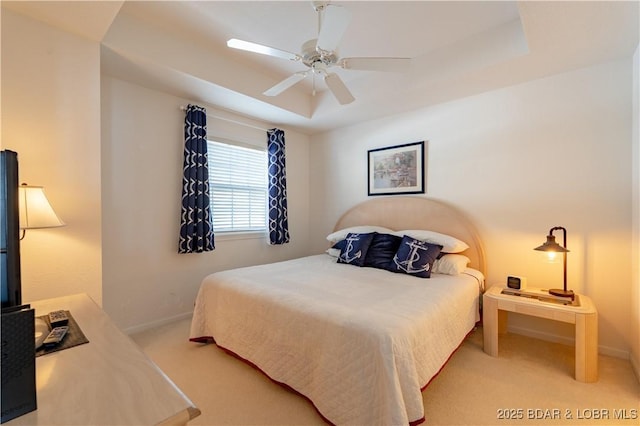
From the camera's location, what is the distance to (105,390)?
75 centimetres

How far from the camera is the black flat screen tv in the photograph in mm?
776

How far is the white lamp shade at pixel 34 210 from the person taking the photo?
4.93ft

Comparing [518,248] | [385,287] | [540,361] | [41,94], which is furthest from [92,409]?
[518,248]

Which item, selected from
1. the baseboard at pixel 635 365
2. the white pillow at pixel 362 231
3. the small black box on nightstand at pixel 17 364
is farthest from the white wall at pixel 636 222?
the small black box on nightstand at pixel 17 364

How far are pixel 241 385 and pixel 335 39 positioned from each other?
2.36 meters

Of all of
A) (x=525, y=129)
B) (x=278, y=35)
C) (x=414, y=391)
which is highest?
(x=278, y=35)

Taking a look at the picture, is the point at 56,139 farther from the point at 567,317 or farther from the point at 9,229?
the point at 567,317

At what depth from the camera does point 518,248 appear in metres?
2.78

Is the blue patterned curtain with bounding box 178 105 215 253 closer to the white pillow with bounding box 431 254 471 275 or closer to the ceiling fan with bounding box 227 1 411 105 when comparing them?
the ceiling fan with bounding box 227 1 411 105

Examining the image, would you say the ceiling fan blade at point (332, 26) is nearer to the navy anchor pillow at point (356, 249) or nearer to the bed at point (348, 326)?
the bed at point (348, 326)

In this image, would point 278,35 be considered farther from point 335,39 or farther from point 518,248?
point 518,248

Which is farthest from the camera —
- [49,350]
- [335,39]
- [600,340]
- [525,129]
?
[525,129]

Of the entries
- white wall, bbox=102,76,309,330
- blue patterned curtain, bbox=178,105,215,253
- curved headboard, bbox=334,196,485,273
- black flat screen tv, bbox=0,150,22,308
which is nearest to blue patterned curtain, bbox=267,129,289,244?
white wall, bbox=102,76,309,330

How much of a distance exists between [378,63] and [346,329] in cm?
172
